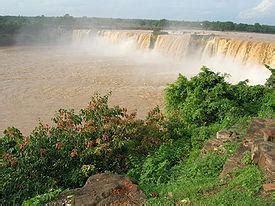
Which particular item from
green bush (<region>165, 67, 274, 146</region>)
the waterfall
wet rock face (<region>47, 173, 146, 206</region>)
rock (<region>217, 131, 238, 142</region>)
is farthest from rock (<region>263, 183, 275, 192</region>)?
the waterfall

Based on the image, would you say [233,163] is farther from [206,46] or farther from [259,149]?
[206,46]

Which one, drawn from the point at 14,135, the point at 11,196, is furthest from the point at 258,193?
the point at 14,135

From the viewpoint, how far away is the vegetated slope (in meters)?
5.86

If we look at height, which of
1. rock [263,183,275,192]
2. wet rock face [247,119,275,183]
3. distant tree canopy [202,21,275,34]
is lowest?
distant tree canopy [202,21,275,34]

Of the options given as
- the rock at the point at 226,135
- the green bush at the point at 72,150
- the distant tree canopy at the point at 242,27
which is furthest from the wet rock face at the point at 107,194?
the distant tree canopy at the point at 242,27

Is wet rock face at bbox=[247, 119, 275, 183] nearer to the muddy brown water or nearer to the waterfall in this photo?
the muddy brown water

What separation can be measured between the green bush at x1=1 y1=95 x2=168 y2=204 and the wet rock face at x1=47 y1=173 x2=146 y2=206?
0.95m

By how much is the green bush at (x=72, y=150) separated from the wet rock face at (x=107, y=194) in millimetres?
946

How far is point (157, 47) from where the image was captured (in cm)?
3209

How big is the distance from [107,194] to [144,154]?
2349 millimetres

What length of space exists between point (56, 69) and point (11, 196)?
65.6 ft

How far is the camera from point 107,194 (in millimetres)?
5875

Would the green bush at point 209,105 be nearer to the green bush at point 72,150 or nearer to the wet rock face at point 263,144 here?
the green bush at point 72,150

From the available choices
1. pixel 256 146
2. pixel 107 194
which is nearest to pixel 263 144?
pixel 256 146
